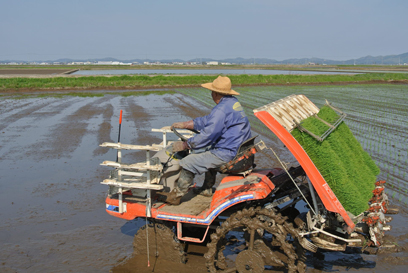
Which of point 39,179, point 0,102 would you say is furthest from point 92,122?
point 0,102

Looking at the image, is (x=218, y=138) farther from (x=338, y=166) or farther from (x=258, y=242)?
(x=338, y=166)

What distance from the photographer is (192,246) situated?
525cm

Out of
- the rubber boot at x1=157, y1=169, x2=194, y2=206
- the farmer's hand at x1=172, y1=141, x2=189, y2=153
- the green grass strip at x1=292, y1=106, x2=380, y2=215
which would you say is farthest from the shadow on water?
the farmer's hand at x1=172, y1=141, x2=189, y2=153

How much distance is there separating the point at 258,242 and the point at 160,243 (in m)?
1.31

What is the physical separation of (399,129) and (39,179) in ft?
39.4

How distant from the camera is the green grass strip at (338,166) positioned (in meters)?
3.89

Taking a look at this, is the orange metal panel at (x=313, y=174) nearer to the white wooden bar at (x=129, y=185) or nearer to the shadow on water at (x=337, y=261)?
the shadow on water at (x=337, y=261)

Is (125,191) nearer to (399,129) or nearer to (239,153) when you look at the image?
(239,153)

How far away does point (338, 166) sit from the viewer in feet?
12.9

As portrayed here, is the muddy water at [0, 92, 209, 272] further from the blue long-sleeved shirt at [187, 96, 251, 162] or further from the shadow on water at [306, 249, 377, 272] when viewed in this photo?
the shadow on water at [306, 249, 377, 272]

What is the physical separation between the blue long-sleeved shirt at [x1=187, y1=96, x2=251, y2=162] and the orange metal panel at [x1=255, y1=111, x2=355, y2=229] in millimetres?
686

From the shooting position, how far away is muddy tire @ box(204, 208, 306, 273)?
4062mm

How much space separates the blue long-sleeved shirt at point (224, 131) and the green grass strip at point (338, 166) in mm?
788

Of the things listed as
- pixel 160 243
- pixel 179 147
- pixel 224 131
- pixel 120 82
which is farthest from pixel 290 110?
pixel 120 82
